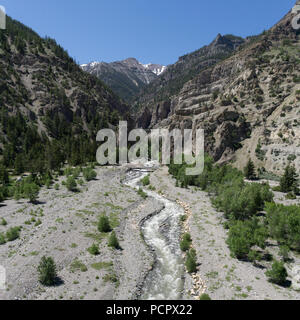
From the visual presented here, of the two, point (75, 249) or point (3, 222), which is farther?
point (3, 222)

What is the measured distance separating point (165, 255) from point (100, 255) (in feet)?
27.5

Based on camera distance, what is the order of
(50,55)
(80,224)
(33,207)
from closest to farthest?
(80,224) → (33,207) → (50,55)

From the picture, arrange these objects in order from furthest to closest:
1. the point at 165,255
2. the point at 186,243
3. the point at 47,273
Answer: the point at 186,243
the point at 165,255
the point at 47,273

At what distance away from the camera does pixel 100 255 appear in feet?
90.7

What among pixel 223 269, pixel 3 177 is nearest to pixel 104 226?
pixel 223 269

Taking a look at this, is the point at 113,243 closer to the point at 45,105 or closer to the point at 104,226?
the point at 104,226

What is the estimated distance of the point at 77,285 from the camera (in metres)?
21.9

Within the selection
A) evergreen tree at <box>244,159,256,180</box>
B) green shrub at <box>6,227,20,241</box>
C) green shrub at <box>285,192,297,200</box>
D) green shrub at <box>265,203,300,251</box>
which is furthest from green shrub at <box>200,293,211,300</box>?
evergreen tree at <box>244,159,256,180</box>

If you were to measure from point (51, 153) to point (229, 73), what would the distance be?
377ft

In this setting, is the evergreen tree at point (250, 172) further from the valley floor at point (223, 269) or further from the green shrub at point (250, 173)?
the valley floor at point (223, 269)

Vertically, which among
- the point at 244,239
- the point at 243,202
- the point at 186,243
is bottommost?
the point at 186,243

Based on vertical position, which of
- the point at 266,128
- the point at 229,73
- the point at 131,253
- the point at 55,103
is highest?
the point at 229,73
